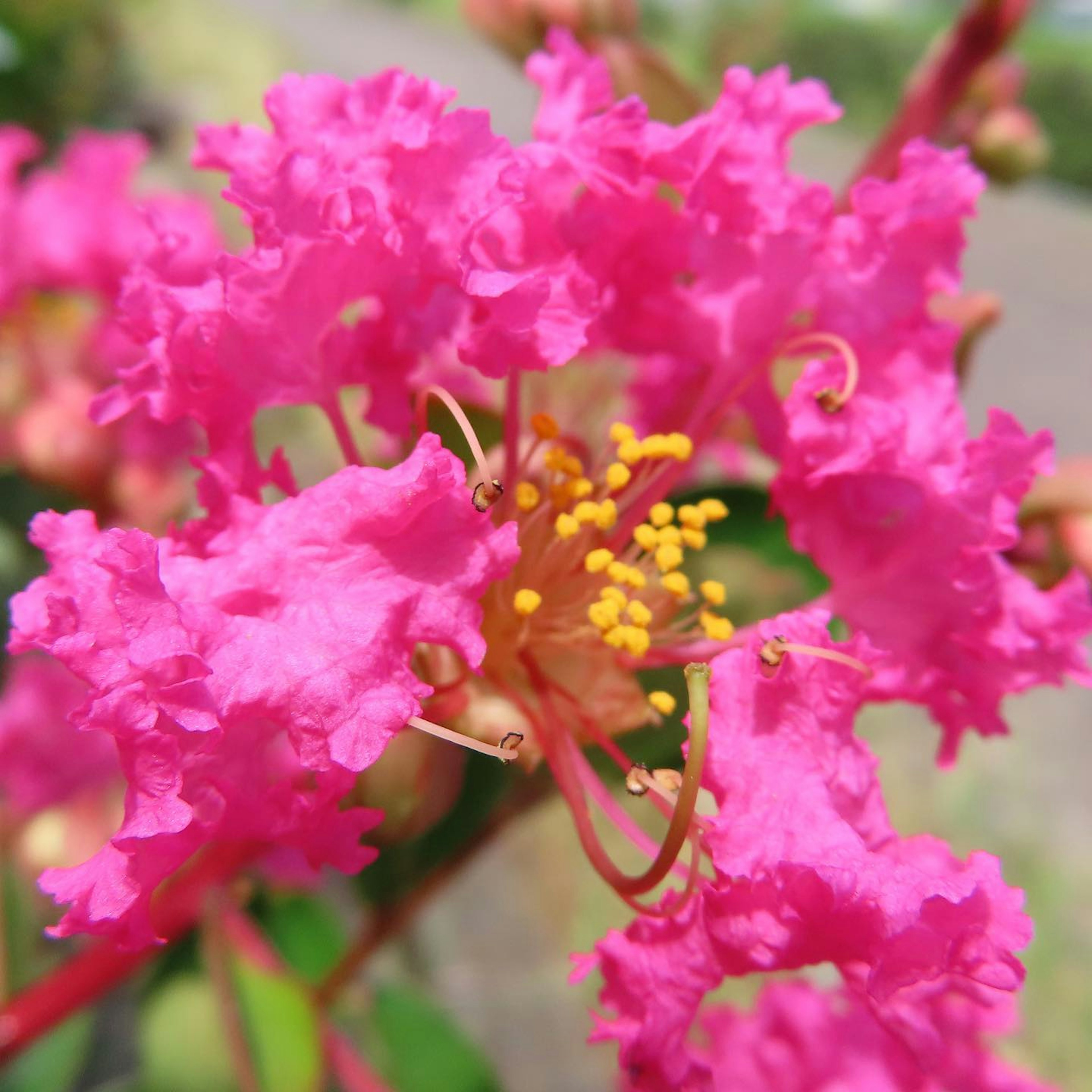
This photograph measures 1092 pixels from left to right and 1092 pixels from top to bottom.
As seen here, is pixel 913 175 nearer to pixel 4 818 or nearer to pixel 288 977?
pixel 288 977

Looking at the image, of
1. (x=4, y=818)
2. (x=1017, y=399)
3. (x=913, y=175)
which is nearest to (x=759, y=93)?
(x=913, y=175)

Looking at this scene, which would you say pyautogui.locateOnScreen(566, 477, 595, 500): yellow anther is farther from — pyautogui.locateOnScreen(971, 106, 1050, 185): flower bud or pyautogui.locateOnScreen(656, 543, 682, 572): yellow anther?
pyautogui.locateOnScreen(971, 106, 1050, 185): flower bud

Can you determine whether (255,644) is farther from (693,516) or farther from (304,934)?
(304,934)

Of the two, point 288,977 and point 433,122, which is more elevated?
point 433,122

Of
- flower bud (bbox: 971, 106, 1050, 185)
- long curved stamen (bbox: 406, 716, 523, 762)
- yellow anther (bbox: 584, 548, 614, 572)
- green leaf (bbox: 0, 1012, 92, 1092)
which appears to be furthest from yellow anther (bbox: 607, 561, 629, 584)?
green leaf (bbox: 0, 1012, 92, 1092)

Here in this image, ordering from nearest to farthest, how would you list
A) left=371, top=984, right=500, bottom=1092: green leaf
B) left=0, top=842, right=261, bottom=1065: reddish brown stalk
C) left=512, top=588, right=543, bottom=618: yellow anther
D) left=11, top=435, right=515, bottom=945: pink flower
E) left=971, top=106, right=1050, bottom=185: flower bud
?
left=11, top=435, right=515, bottom=945: pink flower → left=512, top=588, right=543, bottom=618: yellow anther → left=0, top=842, right=261, bottom=1065: reddish brown stalk → left=971, top=106, right=1050, bottom=185: flower bud → left=371, top=984, right=500, bottom=1092: green leaf

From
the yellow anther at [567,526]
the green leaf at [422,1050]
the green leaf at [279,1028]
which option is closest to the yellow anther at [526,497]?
the yellow anther at [567,526]
